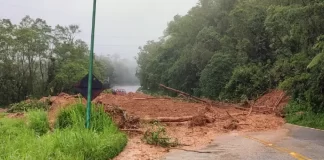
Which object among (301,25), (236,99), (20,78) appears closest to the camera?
(301,25)

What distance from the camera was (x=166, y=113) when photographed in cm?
2089

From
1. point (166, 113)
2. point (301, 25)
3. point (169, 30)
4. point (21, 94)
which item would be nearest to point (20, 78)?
point (21, 94)

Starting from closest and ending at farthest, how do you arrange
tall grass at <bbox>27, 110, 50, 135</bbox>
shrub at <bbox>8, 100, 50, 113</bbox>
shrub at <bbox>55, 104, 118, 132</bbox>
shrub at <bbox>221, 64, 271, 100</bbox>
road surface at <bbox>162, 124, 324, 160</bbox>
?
1. road surface at <bbox>162, 124, 324, 160</bbox>
2. shrub at <bbox>55, 104, 118, 132</bbox>
3. tall grass at <bbox>27, 110, 50, 135</bbox>
4. shrub at <bbox>8, 100, 50, 113</bbox>
5. shrub at <bbox>221, 64, 271, 100</bbox>

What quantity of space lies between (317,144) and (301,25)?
311 inches

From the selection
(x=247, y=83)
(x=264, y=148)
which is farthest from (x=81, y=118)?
(x=247, y=83)

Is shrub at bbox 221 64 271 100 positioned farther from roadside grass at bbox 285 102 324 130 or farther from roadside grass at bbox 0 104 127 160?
roadside grass at bbox 0 104 127 160

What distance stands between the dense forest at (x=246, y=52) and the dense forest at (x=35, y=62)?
39.3 feet

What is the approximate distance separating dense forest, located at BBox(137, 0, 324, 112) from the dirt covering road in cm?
241

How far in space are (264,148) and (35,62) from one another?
44845 mm

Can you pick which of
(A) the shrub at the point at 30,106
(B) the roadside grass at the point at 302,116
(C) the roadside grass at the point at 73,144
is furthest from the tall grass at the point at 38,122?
(B) the roadside grass at the point at 302,116

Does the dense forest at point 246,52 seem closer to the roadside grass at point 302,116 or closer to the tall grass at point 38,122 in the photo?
the roadside grass at point 302,116

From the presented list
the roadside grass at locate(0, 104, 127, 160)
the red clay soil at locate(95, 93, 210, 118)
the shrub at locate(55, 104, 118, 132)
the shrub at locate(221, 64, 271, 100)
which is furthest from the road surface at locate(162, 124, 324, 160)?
the shrub at locate(221, 64, 271, 100)

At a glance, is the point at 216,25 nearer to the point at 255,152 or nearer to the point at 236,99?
the point at 236,99

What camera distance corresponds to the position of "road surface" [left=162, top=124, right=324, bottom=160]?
10.9m
